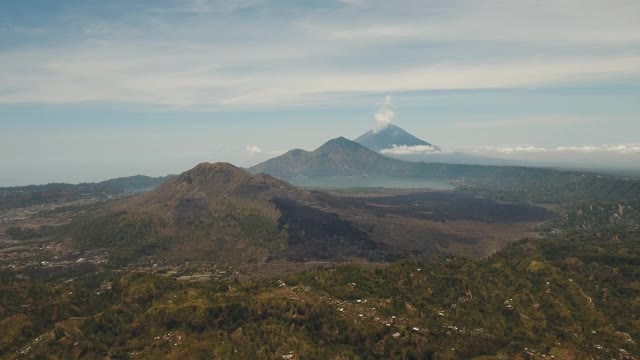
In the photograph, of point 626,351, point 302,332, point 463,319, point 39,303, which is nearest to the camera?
point 626,351

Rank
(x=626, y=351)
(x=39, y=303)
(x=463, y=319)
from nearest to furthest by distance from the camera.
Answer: (x=626, y=351)
(x=463, y=319)
(x=39, y=303)

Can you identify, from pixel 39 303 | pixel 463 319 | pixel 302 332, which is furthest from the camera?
pixel 39 303

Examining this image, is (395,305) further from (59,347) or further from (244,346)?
(59,347)

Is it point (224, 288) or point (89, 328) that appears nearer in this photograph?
point (89, 328)

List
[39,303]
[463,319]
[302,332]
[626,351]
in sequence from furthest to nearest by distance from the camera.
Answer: [39,303] → [463,319] → [302,332] → [626,351]

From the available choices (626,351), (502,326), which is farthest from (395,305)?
(626,351)

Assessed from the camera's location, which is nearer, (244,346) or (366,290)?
(244,346)

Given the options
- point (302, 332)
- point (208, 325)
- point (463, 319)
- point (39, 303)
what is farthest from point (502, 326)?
point (39, 303)

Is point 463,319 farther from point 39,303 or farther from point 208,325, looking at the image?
point 39,303
